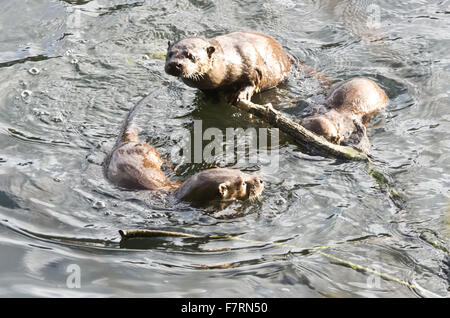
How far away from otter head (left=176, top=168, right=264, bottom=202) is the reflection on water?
115mm

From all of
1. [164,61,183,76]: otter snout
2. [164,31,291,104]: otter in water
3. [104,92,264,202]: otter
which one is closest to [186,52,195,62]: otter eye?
[164,31,291,104]: otter in water

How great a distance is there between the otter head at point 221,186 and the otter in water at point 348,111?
1.01 m

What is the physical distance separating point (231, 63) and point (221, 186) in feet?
6.38

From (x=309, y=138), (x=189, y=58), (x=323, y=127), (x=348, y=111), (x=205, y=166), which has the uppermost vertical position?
(x=189, y=58)

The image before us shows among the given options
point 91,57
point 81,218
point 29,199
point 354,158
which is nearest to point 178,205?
point 81,218

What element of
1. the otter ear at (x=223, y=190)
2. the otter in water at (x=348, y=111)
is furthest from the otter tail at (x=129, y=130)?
the otter in water at (x=348, y=111)

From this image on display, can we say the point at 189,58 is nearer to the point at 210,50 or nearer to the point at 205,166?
the point at 210,50

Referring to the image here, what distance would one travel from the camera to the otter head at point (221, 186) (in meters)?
4.71

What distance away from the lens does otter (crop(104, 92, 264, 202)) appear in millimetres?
4727

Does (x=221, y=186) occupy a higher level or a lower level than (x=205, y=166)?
lower

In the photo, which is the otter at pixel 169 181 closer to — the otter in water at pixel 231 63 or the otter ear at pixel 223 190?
the otter ear at pixel 223 190

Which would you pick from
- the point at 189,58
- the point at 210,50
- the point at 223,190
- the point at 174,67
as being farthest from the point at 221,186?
the point at 210,50

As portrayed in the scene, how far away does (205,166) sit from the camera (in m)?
5.49

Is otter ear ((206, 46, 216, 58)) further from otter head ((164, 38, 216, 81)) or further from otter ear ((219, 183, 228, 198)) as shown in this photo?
otter ear ((219, 183, 228, 198))
